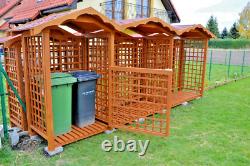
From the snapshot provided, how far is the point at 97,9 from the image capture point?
12.9 m

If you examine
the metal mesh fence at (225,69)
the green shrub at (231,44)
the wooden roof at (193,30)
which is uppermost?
the green shrub at (231,44)

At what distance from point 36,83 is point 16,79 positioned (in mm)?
772

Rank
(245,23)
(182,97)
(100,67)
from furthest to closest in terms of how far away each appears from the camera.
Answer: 1. (245,23)
2. (182,97)
3. (100,67)

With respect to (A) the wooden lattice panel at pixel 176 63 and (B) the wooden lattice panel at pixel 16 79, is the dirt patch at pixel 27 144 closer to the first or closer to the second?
(B) the wooden lattice panel at pixel 16 79

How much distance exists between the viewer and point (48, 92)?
362cm

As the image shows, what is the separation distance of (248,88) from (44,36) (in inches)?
332

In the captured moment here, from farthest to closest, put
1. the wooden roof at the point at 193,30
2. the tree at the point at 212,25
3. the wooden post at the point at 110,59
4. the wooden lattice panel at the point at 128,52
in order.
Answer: the tree at the point at 212,25, the wooden roof at the point at 193,30, the wooden lattice panel at the point at 128,52, the wooden post at the point at 110,59

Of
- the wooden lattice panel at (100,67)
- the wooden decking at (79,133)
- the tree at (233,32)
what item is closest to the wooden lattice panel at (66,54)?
the wooden lattice panel at (100,67)

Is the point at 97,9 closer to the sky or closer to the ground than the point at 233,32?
closer to the ground

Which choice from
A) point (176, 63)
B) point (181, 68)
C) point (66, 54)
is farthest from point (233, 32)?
point (66, 54)

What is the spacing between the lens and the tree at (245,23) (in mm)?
37781

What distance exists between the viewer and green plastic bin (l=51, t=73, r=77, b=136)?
393 centimetres

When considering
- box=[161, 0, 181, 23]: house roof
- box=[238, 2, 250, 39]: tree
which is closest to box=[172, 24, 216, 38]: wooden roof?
box=[161, 0, 181, 23]: house roof

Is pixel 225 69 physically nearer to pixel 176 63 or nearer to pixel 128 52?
pixel 176 63
